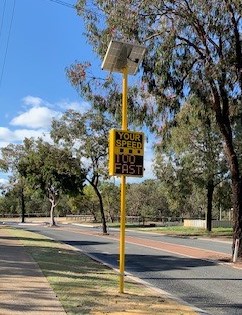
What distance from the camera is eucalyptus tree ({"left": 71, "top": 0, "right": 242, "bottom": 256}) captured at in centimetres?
1586

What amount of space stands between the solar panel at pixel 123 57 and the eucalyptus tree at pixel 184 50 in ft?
19.7

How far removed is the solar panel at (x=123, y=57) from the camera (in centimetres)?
988

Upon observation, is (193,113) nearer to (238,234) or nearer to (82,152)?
(238,234)

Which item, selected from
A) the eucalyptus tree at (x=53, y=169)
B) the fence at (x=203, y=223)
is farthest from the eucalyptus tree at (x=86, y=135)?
the fence at (x=203, y=223)

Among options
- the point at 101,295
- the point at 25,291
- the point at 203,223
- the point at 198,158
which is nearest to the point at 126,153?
the point at 101,295

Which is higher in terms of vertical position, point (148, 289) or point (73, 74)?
point (73, 74)

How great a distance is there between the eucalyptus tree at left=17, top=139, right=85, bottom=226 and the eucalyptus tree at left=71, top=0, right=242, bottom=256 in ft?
60.6

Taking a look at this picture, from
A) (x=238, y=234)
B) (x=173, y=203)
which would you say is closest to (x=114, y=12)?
(x=238, y=234)

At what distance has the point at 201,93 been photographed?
1795 cm

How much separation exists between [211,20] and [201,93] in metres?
2.78

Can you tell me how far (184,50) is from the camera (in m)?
17.4

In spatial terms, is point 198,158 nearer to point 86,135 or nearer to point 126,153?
point 86,135

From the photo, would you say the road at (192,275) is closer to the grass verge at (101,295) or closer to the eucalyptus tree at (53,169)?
the grass verge at (101,295)

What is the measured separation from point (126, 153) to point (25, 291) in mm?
3155
